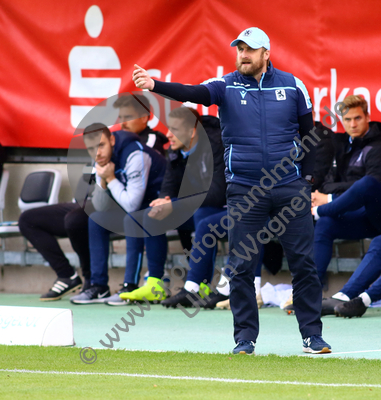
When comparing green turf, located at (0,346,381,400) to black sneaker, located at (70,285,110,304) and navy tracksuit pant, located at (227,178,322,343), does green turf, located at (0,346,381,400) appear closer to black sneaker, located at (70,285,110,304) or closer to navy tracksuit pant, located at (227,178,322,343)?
navy tracksuit pant, located at (227,178,322,343)

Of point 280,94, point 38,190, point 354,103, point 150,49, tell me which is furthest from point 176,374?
point 38,190

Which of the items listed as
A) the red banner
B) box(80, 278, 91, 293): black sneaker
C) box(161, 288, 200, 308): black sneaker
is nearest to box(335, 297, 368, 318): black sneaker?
box(161, 288, 200, 308): black sneaker

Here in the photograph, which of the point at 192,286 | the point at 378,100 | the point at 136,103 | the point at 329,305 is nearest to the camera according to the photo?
the point at 329,305

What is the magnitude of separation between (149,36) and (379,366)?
502cm

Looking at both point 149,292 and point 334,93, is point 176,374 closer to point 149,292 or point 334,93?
point 149,292

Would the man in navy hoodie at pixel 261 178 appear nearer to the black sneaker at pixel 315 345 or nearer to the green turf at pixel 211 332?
the black sneaker at pixel 315 345

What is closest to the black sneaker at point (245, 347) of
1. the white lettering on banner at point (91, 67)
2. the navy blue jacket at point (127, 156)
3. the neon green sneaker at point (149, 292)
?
the neon green sneaker at point (149, 292)

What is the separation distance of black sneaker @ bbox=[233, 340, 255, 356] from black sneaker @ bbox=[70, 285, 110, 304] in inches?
124

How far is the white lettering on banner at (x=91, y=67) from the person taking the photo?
7797mm

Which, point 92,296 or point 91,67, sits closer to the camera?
point 92,296

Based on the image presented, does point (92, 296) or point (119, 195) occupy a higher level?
point (119, 195)

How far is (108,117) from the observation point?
25.2 feet

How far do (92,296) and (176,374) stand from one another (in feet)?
12.5

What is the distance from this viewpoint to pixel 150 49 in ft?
25.0
